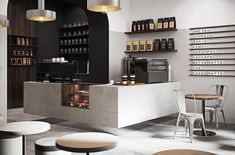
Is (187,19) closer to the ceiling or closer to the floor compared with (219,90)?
closer to the ceiling

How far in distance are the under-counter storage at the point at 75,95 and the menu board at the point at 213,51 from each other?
300 centimetres

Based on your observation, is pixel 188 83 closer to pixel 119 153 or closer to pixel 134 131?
pixel 134 131

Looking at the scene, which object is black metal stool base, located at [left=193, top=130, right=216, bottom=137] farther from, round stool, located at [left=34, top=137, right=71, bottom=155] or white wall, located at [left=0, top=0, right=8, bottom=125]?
white wall, located at [left=0, top=0, right=8, bottom=125]

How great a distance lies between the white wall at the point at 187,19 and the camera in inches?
279

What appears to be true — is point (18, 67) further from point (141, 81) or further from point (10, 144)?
point (10, 144)

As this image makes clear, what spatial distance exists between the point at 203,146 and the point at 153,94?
1.83 meters

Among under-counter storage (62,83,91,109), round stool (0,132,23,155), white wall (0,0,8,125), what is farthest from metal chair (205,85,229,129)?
white wall (0,0,8,125)

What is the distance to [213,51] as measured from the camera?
7.23 metres

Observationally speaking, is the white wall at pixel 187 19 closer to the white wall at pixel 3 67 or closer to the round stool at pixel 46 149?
the white wall at pixel 3 67

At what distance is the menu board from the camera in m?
7.00

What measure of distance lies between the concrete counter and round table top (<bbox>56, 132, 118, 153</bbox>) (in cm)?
262

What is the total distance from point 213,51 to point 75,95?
3.56 metres

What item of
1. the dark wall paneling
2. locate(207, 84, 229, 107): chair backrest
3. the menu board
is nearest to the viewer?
locate(207, 84, 229, 107): chair backrest

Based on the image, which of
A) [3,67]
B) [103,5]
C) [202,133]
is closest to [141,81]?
[202,133]
